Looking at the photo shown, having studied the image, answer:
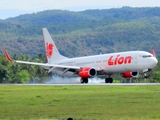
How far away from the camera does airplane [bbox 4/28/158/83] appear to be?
79.0 meters

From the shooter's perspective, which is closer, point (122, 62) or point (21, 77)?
point (122, 62)

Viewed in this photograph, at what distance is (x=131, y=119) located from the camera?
3338 centimetres

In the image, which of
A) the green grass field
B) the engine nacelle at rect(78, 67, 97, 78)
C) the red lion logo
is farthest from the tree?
the green grass field

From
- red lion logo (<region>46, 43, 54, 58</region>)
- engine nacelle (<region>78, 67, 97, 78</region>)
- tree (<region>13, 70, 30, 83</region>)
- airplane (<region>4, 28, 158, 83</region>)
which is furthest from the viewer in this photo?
tree (<region>13, 70, 30, 83</region>)

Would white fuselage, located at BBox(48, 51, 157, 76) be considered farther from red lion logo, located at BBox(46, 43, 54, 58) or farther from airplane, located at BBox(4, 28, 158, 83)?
red lion logo, located at BBox(46, 43, 54, 58)

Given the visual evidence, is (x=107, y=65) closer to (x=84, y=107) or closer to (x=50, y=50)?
(x=50, y=50)

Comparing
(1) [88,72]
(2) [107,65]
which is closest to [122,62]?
(2) [107,65]

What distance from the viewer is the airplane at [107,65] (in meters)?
79.0

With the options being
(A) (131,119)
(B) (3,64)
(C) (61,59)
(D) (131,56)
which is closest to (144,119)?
(A) (131,119)

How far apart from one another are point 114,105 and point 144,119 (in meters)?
7.57

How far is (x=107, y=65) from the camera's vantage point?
270 ft

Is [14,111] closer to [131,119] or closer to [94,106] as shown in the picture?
[94,106]

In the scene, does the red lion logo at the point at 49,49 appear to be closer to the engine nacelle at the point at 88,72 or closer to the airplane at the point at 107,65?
the airplane at the point at 107,65

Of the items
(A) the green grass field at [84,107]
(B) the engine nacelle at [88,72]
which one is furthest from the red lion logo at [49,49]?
(A) the green grass field at [84,107]
